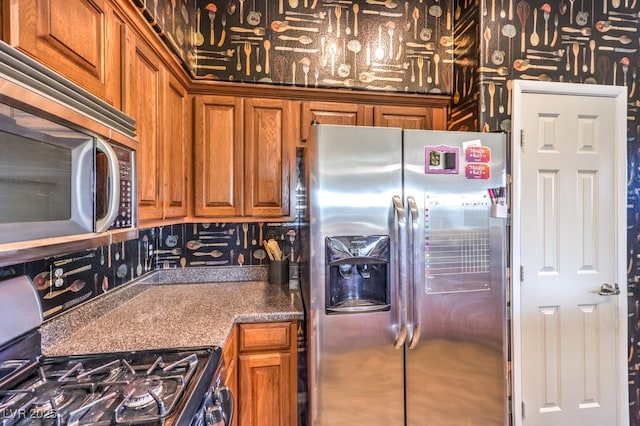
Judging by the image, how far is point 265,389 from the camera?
1632mm

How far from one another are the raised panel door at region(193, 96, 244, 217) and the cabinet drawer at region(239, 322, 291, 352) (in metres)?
0.76

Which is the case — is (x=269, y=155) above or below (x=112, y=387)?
above

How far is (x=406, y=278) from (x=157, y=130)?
1431mm

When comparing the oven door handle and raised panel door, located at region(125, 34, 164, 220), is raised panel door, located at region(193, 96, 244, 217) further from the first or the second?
the oven door handle

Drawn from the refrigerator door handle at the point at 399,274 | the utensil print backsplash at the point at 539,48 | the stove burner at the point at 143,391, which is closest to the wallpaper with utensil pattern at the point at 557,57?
the utensil print backsplash at the point at 539,48

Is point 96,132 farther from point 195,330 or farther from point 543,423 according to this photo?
point 543,423

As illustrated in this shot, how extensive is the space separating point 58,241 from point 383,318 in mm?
1320

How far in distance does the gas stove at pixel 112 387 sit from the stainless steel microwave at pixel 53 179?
453 millimetres

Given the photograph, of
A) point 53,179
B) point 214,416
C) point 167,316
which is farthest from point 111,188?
point 167,316

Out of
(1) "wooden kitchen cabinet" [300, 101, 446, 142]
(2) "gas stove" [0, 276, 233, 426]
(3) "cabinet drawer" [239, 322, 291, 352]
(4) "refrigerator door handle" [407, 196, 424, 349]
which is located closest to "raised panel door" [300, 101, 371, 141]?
(1) "wooden kitchen cabinet" [300, 101, 446, 142]

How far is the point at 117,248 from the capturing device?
5.54 ft

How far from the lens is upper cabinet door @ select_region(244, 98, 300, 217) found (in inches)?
81.7

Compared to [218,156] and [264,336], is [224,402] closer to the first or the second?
[264,336]

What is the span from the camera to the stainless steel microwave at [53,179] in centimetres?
61
